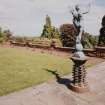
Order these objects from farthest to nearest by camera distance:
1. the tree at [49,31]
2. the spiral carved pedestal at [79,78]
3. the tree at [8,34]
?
1. the tree at [49,31]
2. the tree at [8,34]
3. the spiral carved pedestal at [79,78]

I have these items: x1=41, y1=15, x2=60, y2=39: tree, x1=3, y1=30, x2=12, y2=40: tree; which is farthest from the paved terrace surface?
x1=41, y1=15, x2=60, y2=39: tree

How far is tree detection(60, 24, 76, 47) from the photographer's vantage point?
30297 mm

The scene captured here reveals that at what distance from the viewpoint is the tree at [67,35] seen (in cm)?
3030

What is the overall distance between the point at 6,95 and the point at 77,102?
8.54 feet

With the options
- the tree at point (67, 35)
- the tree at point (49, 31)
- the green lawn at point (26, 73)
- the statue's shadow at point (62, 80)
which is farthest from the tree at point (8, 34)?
the statue's shadow at point (62, 80)

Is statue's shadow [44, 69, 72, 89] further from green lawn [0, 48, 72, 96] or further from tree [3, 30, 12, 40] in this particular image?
tree [3, 30, 12, 40]

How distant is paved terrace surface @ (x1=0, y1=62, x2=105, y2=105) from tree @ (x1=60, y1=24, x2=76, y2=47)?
2171 centimetres

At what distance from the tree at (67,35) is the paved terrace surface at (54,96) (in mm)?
21713

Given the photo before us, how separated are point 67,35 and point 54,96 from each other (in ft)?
79.2

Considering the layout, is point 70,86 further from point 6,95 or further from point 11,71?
point 11,71

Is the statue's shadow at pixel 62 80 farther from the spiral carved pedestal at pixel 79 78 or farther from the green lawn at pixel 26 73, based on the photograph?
the spiral carved pedestal at pixel 79 78

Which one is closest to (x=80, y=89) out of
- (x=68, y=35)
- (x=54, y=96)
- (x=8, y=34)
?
(x=54, y=96)

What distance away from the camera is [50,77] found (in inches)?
362

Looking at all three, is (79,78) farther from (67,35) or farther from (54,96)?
(67,35)
